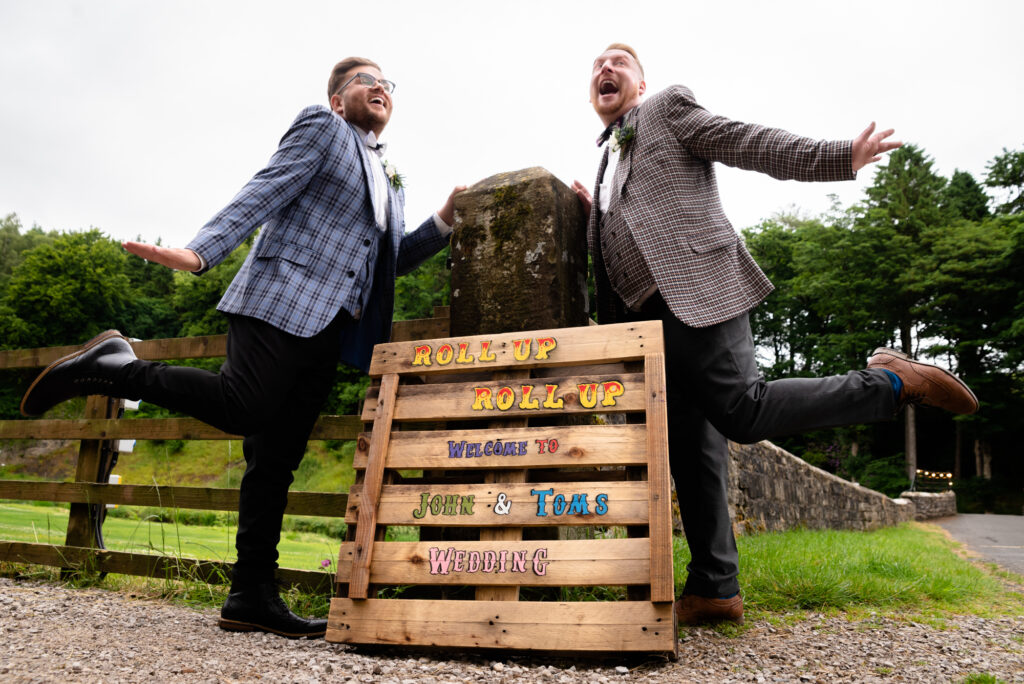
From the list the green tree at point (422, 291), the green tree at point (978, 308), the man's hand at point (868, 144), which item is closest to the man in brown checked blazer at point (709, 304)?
the man's hand at point (868, 144)

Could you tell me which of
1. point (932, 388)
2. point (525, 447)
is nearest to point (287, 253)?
point (525, 447)

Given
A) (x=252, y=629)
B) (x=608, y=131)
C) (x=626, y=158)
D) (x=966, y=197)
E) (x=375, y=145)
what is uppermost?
(x=966, y=197)

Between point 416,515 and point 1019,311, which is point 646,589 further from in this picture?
point 1019,311

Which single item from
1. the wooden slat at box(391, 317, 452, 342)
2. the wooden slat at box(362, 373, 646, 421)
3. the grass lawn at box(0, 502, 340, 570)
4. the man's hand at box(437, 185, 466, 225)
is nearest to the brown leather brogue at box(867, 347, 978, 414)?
the wooden slat at box(362, 373, 646, 421)

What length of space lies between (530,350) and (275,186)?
124 centimetres

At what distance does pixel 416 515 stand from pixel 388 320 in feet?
3.45

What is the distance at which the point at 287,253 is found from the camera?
9.11ft

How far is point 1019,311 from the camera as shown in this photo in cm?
2420

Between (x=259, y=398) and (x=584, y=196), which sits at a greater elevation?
(x=584, y=196)

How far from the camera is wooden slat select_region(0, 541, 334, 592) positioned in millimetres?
3273

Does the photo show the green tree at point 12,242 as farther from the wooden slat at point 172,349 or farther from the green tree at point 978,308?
the green tree at point 978,308

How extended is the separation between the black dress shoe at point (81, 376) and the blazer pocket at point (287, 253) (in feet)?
2.31

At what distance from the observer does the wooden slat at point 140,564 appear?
3.27m

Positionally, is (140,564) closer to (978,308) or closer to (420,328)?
(420,328)
